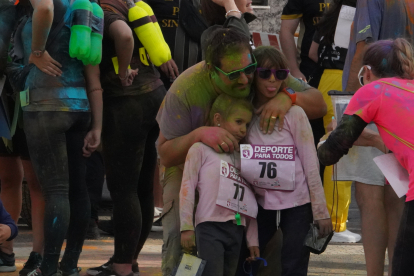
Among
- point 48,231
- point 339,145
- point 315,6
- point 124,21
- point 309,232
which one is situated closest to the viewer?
point 339,145

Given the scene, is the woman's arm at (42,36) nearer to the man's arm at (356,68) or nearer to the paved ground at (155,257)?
the paved ground at (155,257)

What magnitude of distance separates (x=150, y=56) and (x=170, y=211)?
1.09 meters

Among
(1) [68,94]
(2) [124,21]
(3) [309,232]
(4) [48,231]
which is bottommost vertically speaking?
(4) [48,231]

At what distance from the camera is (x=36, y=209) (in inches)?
191

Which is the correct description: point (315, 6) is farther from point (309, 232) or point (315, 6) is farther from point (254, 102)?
point (309, 232)

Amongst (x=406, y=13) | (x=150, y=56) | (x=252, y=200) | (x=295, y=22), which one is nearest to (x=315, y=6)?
(x=295, y=22)

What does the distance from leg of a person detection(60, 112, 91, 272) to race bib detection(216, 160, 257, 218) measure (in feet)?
3.61

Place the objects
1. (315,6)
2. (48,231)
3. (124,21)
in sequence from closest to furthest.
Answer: (48,231)
(124,21)
(315,6)

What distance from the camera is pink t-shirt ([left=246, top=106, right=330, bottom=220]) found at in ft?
12.2

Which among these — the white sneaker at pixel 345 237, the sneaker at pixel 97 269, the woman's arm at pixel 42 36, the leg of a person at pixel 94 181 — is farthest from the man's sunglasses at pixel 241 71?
the leg of a person at pixel 94 181

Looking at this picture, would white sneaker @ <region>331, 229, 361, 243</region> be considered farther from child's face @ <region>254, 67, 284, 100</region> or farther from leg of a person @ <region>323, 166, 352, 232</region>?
child's face @ <region>254, 67, 284, 100</region>

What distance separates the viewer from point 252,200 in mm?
3771

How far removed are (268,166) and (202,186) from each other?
1.14 ft

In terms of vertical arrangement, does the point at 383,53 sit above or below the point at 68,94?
above
